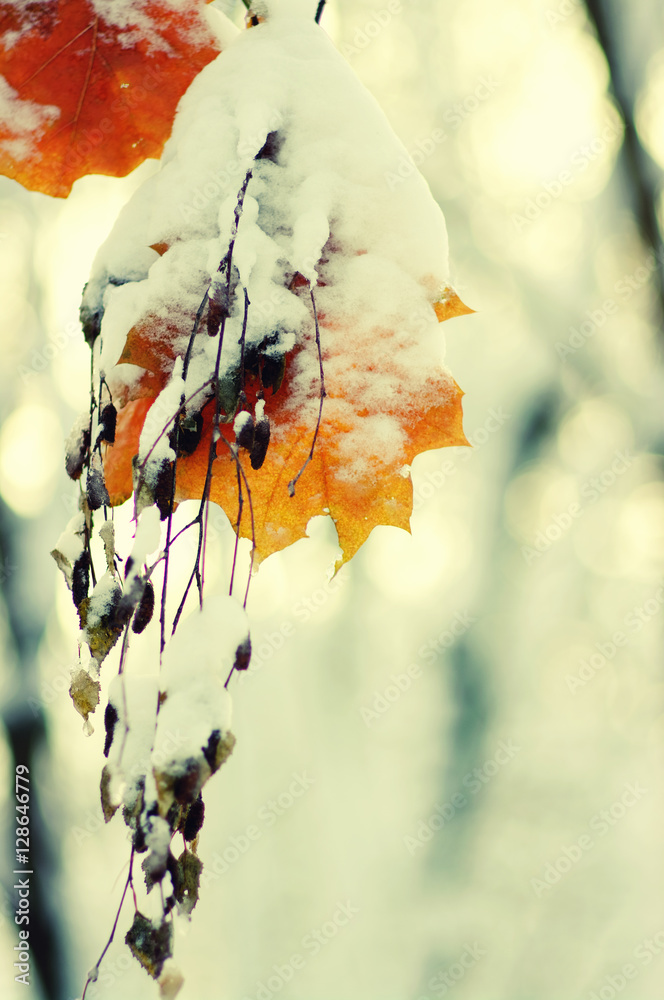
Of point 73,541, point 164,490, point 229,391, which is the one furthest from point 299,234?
point 73,541

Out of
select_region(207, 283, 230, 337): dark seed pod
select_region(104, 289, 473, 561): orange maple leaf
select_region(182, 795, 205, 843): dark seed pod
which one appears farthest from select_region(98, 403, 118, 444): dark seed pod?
select_region(182, 795, 205, 843): dark seed pod

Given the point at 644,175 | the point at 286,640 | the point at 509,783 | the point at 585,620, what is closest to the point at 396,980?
the point at 509,783

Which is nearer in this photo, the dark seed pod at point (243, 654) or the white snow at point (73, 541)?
the dark seed pod at point (243, 654)

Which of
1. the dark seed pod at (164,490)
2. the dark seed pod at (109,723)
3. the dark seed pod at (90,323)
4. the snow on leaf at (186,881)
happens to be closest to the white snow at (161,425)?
the dark seed pod at (164,490)

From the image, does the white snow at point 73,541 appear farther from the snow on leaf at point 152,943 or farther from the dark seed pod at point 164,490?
the snow on leaf at point 152,943

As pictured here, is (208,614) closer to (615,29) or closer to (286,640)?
(615,29)
